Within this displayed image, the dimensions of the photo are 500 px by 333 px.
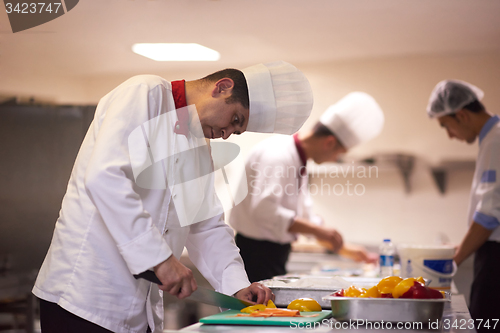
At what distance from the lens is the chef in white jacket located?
2.92 feet

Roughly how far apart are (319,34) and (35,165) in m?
1.38

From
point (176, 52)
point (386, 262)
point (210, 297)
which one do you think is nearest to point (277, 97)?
point (210, 297)

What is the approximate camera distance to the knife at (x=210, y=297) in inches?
35.1

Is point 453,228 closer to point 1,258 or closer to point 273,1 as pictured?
point 273,1

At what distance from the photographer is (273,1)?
188 centimetres

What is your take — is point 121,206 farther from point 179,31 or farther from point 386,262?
point 386,262

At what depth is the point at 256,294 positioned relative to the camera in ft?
3.59

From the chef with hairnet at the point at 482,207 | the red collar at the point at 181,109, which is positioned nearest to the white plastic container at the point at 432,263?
the chef with hairnet at the point at 482,207

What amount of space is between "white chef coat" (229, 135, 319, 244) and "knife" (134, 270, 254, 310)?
103 cm

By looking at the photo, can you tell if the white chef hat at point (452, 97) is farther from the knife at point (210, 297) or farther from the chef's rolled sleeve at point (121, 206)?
the chef's rolled sleeve at point (121, 206)

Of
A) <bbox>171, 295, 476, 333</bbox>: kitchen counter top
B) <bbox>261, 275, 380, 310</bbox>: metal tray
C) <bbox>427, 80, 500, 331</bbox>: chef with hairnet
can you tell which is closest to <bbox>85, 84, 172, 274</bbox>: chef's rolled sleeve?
<bbox>171, 295, 476, 333</bbox>: kitchen counter top

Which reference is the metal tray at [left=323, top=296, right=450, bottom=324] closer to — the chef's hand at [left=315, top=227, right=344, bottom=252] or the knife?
the knife

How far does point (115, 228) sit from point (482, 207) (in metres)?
1.43

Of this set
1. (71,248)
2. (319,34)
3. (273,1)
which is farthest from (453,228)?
(71,248)
